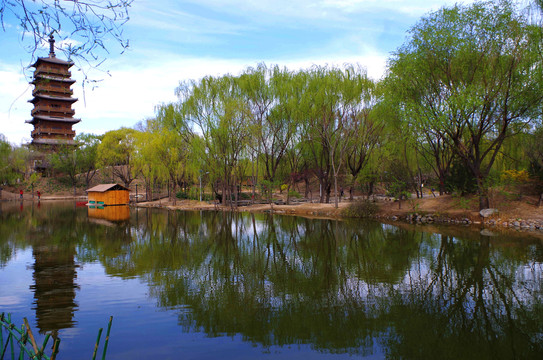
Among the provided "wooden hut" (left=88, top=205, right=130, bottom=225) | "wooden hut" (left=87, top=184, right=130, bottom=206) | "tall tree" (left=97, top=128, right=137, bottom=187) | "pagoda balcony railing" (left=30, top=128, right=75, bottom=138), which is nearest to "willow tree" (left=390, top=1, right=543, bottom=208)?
"wooden hut" (left=88, top=205, right=130, bottom=225)

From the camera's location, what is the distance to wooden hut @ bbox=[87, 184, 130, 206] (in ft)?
121

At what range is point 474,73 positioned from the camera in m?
18.9

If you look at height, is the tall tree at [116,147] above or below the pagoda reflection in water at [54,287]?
above

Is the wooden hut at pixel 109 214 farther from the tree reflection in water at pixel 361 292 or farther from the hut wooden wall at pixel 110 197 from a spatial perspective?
the tree reflection in water at pixel 361 292

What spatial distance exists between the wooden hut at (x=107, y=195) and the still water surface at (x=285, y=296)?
22392 mm

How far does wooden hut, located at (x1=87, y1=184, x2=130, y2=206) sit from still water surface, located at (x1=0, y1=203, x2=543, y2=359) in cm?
2239

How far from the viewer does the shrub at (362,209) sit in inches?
982

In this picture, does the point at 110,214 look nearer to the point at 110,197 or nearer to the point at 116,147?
the point at 110,197

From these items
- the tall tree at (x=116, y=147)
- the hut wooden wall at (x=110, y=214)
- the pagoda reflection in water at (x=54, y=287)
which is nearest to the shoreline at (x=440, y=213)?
the hut wooden wall at (x=110, y=214)

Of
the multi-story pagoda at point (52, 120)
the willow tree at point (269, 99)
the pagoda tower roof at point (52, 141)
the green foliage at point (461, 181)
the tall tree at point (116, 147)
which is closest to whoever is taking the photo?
the green foliage at point (461, 181)

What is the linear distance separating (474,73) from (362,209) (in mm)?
10390

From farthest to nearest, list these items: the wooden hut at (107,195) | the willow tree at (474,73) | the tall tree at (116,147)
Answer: the tall tree at (116,147)
the wooden hut at (107,195)
the willow tree at (474,73)

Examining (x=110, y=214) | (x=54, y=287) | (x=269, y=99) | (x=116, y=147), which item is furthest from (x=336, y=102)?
(x=116, y=147)

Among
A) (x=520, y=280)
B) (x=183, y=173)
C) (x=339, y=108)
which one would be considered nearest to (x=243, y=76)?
(x=339, y=108)
